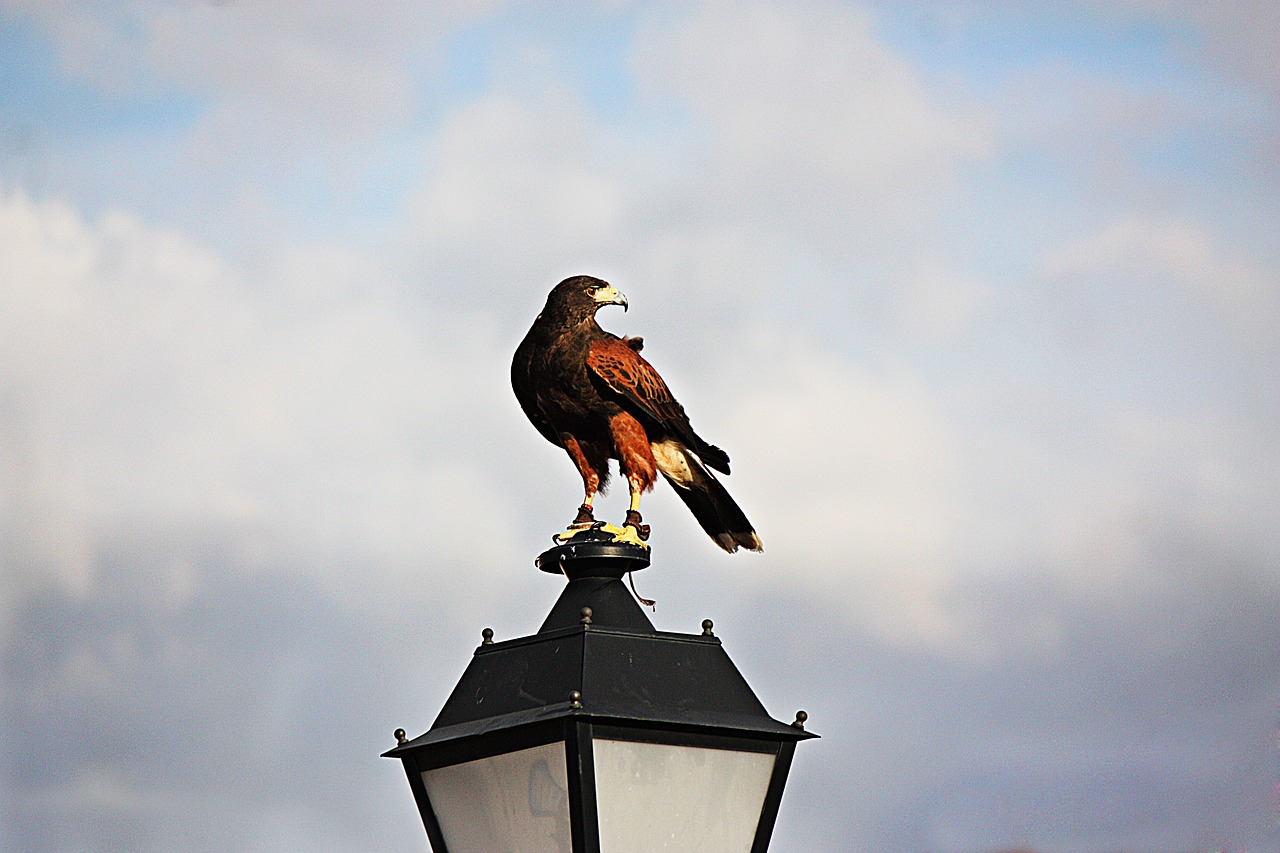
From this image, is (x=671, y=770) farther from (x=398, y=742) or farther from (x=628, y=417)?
(x=628, y=417)

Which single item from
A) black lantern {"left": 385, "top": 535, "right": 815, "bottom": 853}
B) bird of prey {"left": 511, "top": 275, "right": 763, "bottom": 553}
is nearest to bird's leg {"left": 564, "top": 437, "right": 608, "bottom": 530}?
bird of prey {"left": 511, "top": 275, "right": 763, "bottom": 553}

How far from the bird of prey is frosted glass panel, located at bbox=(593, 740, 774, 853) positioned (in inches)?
39.6

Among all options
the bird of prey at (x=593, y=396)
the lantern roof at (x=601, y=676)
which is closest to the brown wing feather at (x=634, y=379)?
the bird of prey at (x=593, y=396)

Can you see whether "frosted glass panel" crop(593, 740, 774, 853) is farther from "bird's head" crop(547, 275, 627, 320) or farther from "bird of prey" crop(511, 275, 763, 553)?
"bird's head" crop(547, 275, 627, 320)

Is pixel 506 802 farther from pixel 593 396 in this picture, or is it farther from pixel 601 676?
pixel 593 396

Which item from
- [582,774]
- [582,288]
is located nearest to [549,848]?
[582,774]

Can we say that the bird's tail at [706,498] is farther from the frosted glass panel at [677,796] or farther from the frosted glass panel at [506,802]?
the frosted glass panel at [506,802]

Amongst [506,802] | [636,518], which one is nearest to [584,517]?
[636,518]

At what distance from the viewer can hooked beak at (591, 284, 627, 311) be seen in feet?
17.4

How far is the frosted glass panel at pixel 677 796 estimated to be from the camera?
417 centimetres

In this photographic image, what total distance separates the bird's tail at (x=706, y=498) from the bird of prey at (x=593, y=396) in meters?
0.03

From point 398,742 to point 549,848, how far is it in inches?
23.6

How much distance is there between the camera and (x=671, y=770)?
169 inches

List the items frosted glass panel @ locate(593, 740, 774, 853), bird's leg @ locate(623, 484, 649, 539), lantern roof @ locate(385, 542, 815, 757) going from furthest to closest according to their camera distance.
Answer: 1. bird's leg @ locate(623, 484, 649, 539)
2. lantern roof @ locate(385, 542, 815, 757)
3. frosted glass panel @ locate(593, 740, 774, 853)
